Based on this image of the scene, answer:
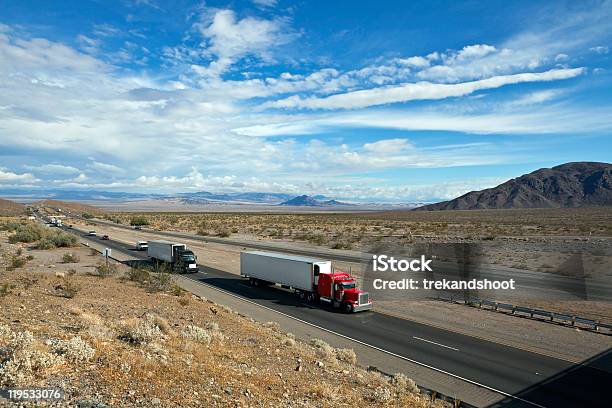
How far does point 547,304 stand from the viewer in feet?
94.9

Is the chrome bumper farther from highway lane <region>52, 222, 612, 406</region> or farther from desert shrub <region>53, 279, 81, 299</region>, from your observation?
desert shrub <region>53, 279, 81, 299</region>

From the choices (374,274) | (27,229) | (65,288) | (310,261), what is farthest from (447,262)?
(27,229)

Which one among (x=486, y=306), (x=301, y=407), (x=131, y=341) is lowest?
(x=486, y=306)

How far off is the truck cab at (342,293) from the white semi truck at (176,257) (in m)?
16.1

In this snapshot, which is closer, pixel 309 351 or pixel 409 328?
pixel 309 351

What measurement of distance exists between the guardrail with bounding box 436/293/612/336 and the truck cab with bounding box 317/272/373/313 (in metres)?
7.69

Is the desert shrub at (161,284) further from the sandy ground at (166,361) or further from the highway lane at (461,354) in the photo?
the highway lane at (461,354)

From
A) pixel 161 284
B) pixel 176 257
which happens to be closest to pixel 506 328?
pixel 161 284

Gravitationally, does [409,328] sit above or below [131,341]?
below

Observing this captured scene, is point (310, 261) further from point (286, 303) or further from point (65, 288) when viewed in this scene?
point (65, 288)

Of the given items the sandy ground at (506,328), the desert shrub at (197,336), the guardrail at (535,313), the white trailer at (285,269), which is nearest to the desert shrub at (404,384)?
the desert shrub at (197,336)

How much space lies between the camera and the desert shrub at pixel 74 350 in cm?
1052

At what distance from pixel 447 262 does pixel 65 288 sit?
3753cm

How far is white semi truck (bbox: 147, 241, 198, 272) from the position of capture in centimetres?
3975
